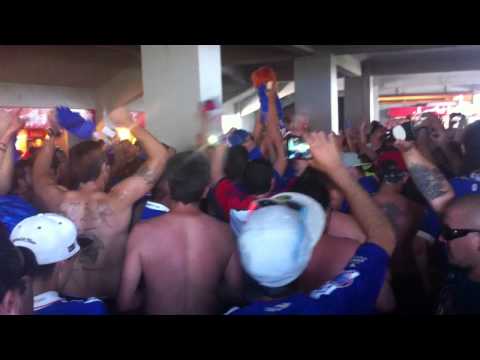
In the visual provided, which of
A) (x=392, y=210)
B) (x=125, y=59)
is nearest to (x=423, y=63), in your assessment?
(x=125, y=59)

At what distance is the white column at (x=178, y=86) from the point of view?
5.21 meters

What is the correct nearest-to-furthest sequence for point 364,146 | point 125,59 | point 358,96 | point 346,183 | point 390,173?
point 346,183, point 390,173, point 364,146, point 125,59, point 358,96

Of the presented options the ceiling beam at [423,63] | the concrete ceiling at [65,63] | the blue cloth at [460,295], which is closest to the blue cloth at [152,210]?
the blue cloth at [460,295]

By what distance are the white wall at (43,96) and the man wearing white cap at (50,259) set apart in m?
9.05

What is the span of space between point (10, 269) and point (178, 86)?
3.71 m

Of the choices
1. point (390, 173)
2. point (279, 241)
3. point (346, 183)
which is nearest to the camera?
point (279, 241)

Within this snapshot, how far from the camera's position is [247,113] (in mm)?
20094

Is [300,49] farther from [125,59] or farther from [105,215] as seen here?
[105,215]

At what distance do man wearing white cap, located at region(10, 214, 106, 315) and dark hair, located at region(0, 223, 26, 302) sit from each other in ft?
0.34

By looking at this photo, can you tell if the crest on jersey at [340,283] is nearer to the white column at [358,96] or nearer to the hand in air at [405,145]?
the hand in air at [405,145]

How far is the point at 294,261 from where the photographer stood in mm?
1797

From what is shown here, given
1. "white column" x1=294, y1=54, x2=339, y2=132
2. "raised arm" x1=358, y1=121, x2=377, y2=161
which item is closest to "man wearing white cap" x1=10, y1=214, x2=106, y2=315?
"raised arm" x1=358, y1=121, x2=377, y2=161

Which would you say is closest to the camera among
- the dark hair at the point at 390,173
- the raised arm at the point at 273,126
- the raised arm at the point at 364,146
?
the dark hair at the point at 390,173
